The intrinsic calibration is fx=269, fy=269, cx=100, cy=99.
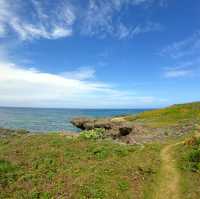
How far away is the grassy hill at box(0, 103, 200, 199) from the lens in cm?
1933

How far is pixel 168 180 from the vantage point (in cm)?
2175

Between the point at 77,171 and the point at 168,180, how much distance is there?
25.0 ft

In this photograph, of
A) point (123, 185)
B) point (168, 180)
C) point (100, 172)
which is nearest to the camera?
point (123, 185)

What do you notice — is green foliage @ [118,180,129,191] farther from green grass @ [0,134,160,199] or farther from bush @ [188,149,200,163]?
bush @ [188,149,200,163]

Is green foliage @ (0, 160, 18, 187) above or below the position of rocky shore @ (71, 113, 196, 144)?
below

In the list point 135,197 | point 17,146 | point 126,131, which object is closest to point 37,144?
point 17,146

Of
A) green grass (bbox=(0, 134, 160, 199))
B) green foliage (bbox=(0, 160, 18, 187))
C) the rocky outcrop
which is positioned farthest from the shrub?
green foliage (bbox=(0, 160, 18, 187))

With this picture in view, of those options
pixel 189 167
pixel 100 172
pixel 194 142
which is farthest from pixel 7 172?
pixel 194 142

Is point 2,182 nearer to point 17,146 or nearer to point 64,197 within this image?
point 64,197

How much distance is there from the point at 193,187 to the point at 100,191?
6974mm

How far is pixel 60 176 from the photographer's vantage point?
22047 millimetres

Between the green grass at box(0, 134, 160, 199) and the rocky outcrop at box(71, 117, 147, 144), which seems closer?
the green grass at box(0, 134, 160, 199)

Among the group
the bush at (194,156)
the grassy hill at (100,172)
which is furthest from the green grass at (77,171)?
the bush at (194,156)

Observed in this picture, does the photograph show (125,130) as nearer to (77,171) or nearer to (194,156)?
(194,156)
